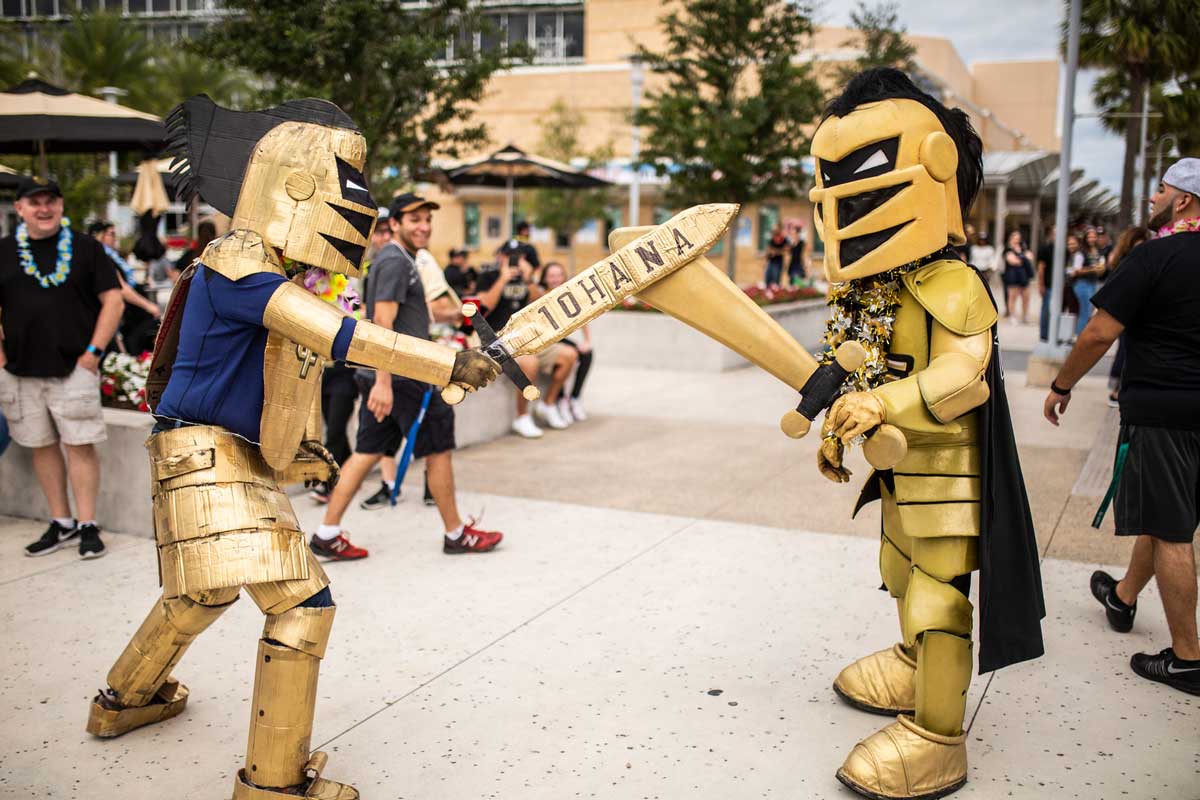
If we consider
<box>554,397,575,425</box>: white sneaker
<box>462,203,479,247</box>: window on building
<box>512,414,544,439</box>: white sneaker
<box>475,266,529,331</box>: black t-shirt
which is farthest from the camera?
<box>462,203,479,247</box>: window on building

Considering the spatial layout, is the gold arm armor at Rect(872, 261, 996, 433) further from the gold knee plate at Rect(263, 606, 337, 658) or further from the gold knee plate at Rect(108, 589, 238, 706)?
the gold knee plate at Rect(108, 589, 238, 706)

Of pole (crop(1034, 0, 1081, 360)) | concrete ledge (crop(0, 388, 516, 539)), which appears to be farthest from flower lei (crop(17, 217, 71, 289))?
pole (crop(1034, 0, 1081, 360))

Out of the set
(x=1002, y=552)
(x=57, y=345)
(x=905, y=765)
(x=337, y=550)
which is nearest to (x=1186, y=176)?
(x=1002, y=552)

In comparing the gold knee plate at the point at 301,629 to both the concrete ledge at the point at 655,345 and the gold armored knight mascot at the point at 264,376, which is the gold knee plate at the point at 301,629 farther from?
the concrete ledge at the point at 655,345

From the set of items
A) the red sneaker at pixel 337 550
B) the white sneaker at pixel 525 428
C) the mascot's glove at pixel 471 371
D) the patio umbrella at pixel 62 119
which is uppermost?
the patio umbrella at pixel 62 119

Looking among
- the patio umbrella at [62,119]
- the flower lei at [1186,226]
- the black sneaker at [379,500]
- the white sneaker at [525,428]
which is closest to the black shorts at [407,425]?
the black sneaker at [379,500]

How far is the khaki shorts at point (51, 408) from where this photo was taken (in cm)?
520

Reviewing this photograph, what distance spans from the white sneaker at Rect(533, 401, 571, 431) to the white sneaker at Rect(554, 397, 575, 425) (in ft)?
0.12

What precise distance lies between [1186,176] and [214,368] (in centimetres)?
357

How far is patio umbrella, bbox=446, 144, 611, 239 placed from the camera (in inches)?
549

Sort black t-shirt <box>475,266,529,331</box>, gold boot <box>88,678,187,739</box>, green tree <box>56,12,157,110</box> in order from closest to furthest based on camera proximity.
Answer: gold boot <box>88,678,187,739</box> → black t-shirt <box>475,266,529,331</box> → green tree <box>56,12,157,110</box>

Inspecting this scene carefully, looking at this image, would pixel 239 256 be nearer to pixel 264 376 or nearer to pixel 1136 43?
pixel 264 376

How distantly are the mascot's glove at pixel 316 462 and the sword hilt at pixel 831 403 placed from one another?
5.27ft

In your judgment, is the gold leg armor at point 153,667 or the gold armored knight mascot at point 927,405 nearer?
the gold armored knight mascot at point 927,405
